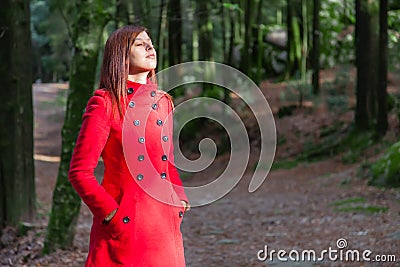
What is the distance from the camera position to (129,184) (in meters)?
3.11

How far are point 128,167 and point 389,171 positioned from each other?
9877 millimetres

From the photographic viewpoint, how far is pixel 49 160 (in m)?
25.4

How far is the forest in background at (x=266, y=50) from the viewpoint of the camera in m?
7.84

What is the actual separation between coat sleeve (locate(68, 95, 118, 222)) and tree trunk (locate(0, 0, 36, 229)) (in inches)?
260

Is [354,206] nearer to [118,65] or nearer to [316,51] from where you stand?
[118,65]

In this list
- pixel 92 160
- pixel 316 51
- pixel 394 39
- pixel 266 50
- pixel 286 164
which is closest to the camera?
pixel 92 160

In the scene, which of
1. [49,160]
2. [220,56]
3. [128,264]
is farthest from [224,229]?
[220,56]

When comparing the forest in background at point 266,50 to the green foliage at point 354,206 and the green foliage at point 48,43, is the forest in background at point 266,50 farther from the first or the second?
the green foliage at point 354,206

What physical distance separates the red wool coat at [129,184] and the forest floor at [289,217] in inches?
158

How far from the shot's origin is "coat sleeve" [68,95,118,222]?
298cm

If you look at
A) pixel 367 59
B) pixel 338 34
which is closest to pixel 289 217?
pixel 367 59

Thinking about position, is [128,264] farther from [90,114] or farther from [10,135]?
[10,135]

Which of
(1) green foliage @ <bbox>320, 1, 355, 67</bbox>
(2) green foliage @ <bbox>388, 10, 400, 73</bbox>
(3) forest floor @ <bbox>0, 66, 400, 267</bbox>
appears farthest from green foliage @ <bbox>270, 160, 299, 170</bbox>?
(1) green foliage @ <bbox>320, 1, 355, 67</bbox>

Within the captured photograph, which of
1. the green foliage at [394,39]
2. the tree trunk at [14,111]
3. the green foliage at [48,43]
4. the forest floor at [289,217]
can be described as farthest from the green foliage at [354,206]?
the green foliage at [394,39]
